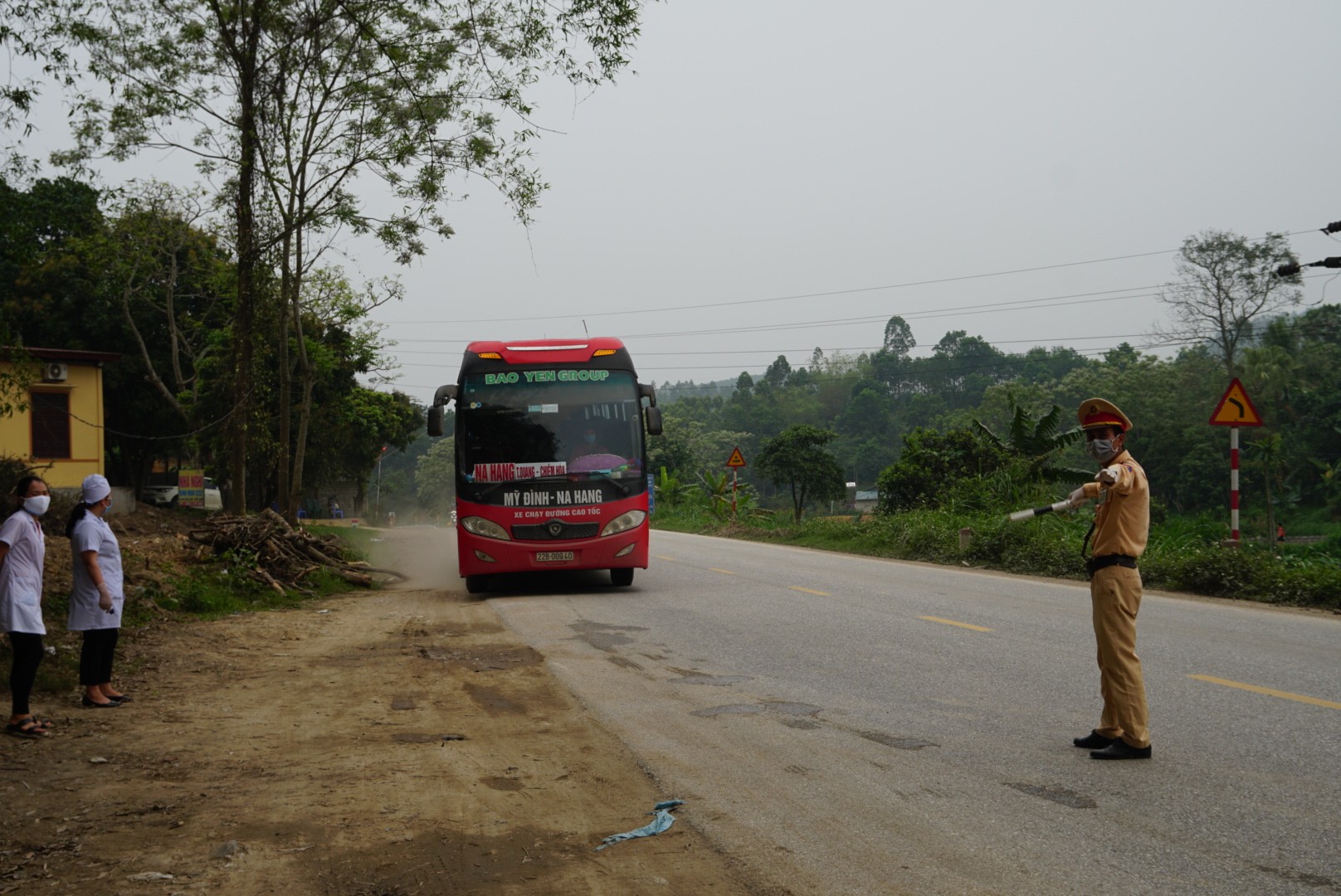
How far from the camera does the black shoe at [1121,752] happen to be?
19.9ft

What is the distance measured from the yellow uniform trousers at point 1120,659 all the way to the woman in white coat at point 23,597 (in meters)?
6.63

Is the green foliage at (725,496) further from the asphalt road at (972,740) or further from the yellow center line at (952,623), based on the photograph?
the asphalt road at (972,740)

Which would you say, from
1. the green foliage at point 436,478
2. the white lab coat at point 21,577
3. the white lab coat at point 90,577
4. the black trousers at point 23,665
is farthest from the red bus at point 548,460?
the green foliage at point 436,478

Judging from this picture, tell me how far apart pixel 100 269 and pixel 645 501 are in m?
25.4

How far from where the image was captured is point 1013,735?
22.0 ft

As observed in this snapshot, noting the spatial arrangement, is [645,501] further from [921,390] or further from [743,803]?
[921,390]

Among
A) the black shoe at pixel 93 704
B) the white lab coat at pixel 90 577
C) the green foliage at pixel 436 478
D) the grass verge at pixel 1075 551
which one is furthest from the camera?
the green foliage at pixel 436 478

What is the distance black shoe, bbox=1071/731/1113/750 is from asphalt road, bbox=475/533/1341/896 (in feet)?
0.58

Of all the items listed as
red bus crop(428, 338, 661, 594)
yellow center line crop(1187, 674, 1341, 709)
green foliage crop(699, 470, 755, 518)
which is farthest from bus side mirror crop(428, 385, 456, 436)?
green foliage crop(699, 470, 755, 518)

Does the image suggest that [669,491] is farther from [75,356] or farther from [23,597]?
[23,597]

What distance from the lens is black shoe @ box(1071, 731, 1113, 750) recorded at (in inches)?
245

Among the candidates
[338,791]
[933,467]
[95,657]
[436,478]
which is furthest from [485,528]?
[436,478]

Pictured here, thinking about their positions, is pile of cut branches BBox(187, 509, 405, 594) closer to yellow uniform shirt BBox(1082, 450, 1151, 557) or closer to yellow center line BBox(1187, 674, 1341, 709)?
yellow center line BBox(1187, 674, 1341, 709)

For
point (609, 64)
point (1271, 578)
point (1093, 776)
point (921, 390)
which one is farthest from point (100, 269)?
point (921, 390)
